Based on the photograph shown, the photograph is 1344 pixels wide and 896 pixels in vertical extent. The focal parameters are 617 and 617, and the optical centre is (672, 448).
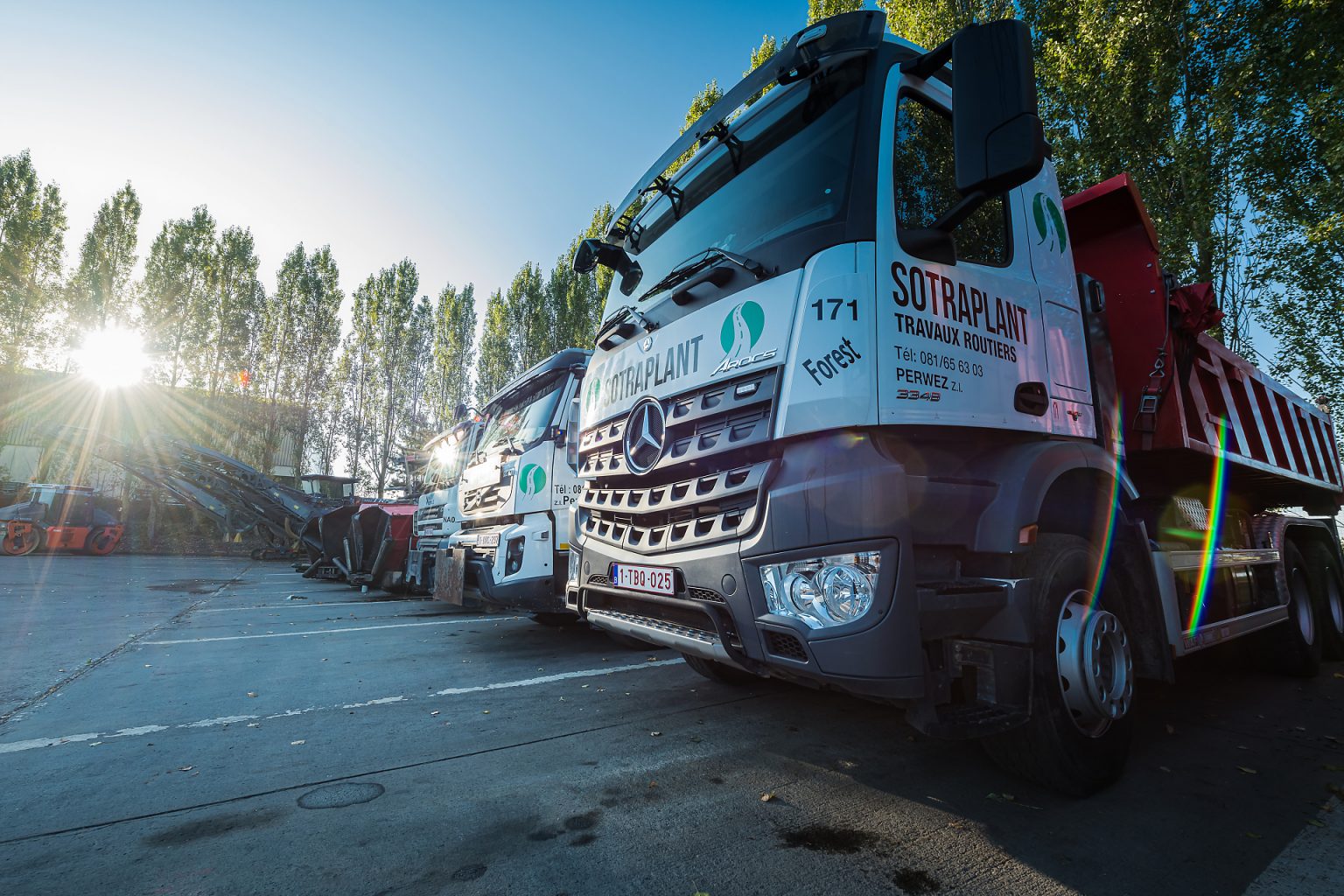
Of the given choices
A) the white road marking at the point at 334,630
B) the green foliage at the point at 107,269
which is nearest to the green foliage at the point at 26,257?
the green foliage at the point at 107,269

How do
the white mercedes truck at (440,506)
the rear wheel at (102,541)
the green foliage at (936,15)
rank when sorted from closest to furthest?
the white mercedes truck at (440,506) < the green foliage at (936,15) < the rear wheel at (102,541)

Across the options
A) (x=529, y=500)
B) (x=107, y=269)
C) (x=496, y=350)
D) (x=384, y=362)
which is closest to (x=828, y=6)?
(x=529, y=500)

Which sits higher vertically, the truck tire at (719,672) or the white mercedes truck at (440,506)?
the white mercedes truck at (440,506)

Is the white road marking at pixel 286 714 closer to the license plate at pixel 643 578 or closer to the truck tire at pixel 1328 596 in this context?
the license plate at pixel 643 578

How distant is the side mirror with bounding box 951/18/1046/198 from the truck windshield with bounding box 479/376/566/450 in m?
4.26

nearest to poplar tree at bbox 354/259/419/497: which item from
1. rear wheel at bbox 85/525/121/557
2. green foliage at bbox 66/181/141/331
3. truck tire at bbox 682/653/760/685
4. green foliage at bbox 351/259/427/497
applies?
green foliage at bbox 351/259/427/497

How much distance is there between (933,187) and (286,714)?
458 centimetres

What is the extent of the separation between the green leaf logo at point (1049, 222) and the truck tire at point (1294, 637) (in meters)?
3.74

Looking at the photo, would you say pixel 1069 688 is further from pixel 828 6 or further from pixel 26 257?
pixel 26 257

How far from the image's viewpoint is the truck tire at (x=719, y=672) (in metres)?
4.06

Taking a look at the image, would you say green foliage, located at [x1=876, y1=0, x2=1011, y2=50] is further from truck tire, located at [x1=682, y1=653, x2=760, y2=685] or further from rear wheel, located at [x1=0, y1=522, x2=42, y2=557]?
rear wheel, located at [x1=0, y1=522, x2=42, y2=557]

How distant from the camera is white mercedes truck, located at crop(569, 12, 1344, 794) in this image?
2.14 meters

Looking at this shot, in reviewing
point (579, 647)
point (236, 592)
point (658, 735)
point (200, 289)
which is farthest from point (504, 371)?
point (658, 735)

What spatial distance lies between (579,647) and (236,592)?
8.01 m
